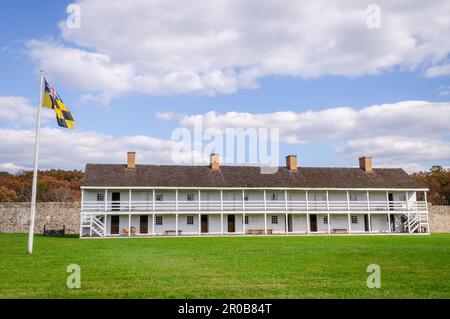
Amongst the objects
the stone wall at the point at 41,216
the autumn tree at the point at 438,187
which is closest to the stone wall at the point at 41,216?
the stone wall at the point at 41,216

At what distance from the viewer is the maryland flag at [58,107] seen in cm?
1723

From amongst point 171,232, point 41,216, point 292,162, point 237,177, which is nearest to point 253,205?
point 237,177

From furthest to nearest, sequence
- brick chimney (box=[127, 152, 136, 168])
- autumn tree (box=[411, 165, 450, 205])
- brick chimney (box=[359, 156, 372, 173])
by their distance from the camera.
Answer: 1. autumn tree (box=[411, 165, 450, 205])
2. brick chimney (box=[359, 156, 372, 173])
3. brick chimney (box=[127, 152, 136, 168])

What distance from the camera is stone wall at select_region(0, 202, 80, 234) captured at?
4088cm

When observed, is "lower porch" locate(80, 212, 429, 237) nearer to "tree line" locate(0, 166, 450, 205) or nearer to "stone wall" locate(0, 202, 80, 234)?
"stone wall" locate(0, 202, 80, 234)

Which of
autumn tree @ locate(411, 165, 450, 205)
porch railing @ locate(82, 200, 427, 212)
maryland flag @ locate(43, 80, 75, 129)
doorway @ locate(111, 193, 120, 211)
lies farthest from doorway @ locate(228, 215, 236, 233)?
autumn tree @ locate(411, 165, 450, 205)

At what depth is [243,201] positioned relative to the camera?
38188 millimetres

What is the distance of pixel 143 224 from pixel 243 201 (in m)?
8.56

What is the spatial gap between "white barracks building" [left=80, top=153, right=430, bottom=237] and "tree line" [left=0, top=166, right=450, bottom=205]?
27.8 metres
